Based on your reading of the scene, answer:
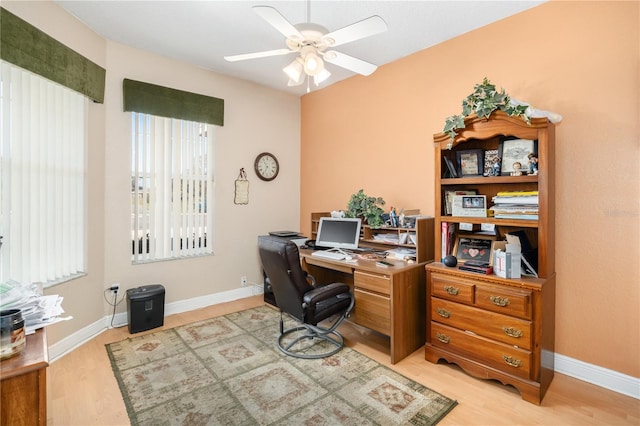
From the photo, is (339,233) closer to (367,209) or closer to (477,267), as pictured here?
(367,209)

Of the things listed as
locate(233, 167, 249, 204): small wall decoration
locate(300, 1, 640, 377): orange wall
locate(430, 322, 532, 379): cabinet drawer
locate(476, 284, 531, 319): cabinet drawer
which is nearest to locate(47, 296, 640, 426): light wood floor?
locate(430, 322, 532, 379): cabinet drawer

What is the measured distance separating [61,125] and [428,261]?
349 centimetres

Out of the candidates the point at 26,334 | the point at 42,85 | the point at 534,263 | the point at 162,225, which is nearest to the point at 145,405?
the point at 26,334

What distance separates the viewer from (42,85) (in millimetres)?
2447

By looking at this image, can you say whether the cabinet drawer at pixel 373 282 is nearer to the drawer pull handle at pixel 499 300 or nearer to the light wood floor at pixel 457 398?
the light wood floor at pixel 457 398

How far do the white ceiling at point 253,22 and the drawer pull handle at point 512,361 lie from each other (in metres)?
2.73

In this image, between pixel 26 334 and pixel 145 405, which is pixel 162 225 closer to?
pixel 145 405

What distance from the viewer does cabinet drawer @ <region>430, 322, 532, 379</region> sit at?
2.06 metres

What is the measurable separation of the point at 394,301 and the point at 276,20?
84.8 inches

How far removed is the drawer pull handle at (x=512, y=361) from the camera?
2.06 meters

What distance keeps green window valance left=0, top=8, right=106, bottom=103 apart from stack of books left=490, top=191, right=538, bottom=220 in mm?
3652

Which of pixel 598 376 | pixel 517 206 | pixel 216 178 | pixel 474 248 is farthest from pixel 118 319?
pixel 598 376

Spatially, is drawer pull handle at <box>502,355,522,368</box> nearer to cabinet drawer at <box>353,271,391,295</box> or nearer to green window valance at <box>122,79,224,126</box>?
cabinet drawer at <box>353,271,391,295</box>

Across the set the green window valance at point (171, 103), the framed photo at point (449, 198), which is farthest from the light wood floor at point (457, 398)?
the green window valance at point (171, 103)
